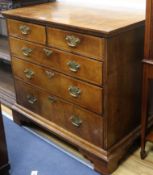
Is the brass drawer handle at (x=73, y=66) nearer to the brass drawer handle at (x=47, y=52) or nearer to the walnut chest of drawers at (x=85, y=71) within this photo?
the walnut chest of drawers at (x=85, y=71)

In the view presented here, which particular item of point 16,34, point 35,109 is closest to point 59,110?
point 35,109

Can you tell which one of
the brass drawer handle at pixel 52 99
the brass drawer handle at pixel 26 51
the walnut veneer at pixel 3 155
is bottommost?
the walnut veneer at pixel 3 155

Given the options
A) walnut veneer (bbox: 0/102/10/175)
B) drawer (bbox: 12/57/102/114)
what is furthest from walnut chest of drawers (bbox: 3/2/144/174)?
walnut veneer (bbox: 0/102/10/175)

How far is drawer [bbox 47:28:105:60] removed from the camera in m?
1.51

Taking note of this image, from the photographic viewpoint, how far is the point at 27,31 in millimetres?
1905

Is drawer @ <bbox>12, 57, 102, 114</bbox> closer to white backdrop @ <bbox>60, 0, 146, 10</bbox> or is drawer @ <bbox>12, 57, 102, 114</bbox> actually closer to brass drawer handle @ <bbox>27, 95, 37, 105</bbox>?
brass drawer handle @ <bbox>27, 95, 37, 105</bbox>

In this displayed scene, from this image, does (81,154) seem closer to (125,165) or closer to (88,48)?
(125,165)

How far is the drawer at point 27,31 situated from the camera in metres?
1.82

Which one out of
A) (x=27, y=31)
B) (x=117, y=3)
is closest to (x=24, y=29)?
(x=27, y=31)

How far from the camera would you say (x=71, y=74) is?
1.73 metres

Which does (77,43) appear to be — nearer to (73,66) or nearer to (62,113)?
(73,66)

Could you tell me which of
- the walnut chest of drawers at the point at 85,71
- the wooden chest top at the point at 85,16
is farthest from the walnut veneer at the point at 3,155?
the wooden chest top at the point at 85,16

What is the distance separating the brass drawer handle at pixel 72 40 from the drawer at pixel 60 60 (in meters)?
0.06

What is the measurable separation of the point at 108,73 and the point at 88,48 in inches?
6.4
